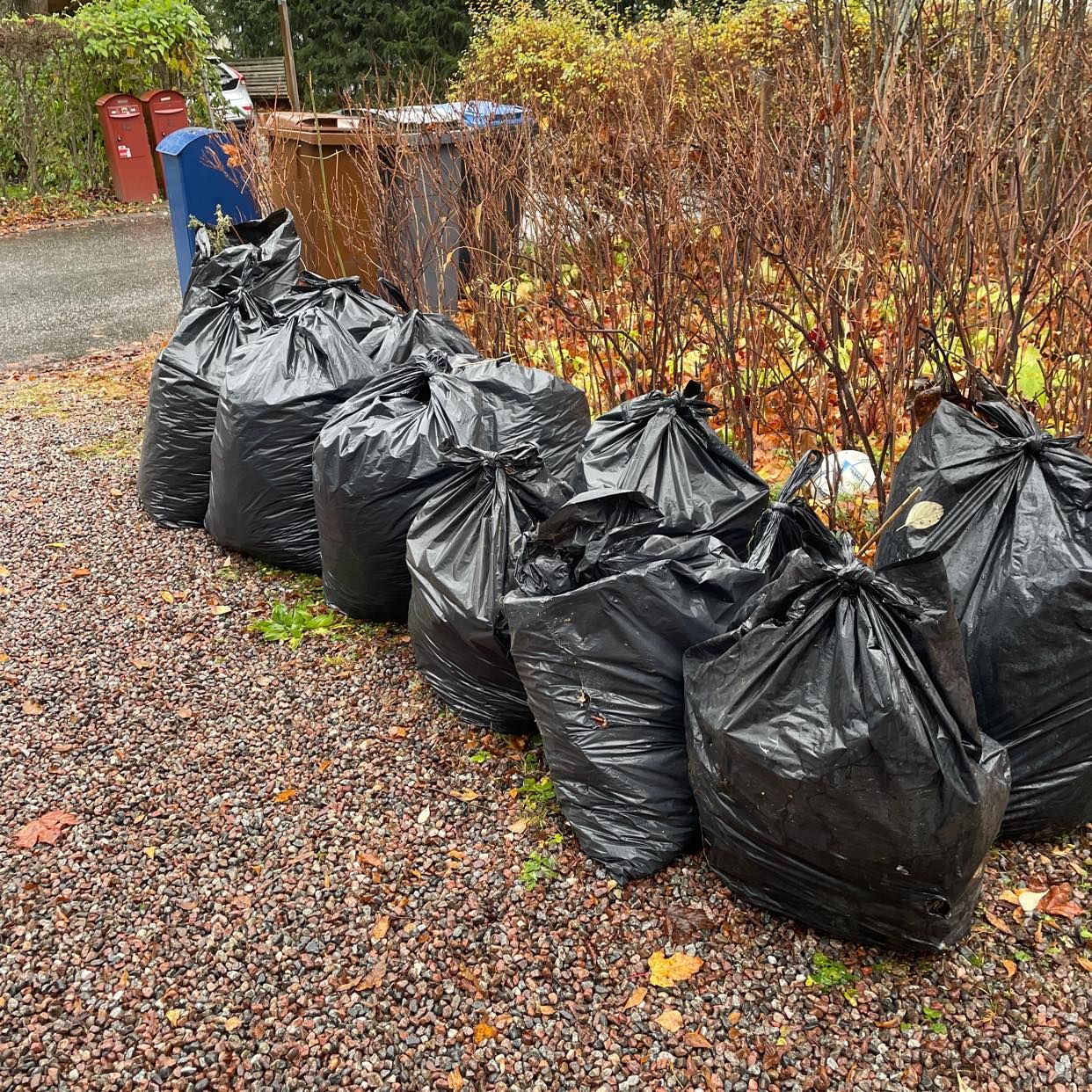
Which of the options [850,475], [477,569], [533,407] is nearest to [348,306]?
[533,407]

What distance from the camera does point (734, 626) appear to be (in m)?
2.23

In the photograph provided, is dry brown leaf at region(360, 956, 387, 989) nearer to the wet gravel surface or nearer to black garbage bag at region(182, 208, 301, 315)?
the wet gravel surface

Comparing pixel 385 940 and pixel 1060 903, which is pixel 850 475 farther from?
pixel 385 940

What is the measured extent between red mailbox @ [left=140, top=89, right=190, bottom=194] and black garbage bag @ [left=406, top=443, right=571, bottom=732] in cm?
1112

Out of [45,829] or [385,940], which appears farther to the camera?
[45,829]

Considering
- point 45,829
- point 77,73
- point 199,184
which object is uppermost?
point 77,73

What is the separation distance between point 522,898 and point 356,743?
0.75m

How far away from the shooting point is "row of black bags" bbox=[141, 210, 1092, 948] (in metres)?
1.83

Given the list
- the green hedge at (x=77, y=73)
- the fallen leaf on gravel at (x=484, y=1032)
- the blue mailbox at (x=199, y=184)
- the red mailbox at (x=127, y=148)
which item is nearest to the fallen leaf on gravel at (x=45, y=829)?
the fallen leaf on gravel at (x=484, y=1032)

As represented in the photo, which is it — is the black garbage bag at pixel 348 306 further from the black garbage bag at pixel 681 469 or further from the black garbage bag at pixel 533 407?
the black garbage bag at pixel 681 469

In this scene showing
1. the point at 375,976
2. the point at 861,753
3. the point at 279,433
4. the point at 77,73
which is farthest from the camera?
the point at 77,73

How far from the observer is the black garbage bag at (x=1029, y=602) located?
2.05 m

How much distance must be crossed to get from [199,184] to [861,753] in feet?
19.4

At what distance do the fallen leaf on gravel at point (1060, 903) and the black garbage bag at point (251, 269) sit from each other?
354cm
